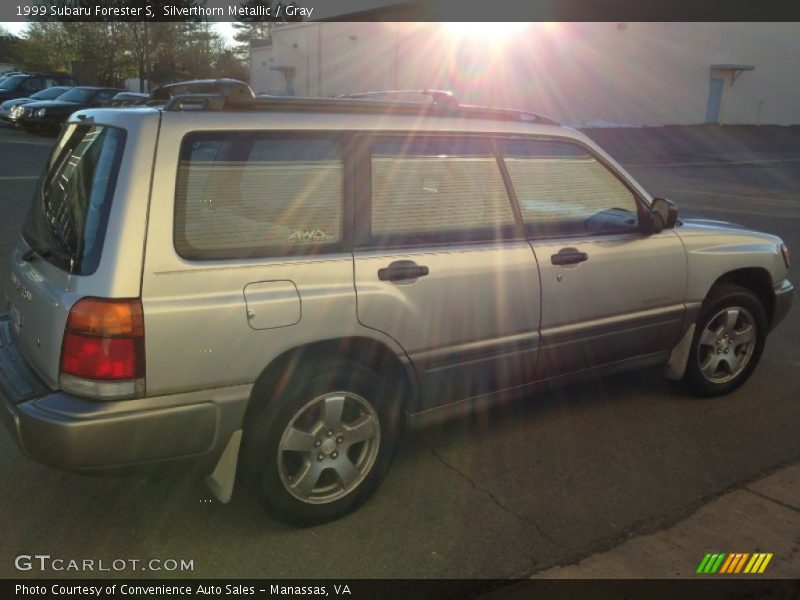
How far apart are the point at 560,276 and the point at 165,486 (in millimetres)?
2206

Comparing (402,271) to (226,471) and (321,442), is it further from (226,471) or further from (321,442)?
(226,471)

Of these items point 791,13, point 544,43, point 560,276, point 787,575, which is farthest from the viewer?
point 791,13

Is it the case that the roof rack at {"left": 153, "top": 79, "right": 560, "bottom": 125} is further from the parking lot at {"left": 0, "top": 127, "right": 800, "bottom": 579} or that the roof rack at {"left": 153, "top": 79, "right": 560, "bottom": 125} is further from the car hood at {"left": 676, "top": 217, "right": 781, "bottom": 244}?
the parking lot at {"left": 0, "top": 127, "right": 800, "bottom": 579}

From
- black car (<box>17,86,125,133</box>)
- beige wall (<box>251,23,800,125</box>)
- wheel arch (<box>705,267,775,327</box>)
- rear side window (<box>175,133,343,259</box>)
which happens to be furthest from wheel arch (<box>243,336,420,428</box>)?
beige wall (<box>251,23,800,125</box>)

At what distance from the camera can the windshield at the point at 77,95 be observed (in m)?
22.7

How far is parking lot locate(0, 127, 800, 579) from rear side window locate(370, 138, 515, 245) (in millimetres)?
1161

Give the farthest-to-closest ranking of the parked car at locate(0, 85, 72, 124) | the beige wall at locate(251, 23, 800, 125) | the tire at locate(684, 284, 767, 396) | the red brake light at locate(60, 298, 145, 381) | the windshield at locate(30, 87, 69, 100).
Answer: the beige wall at locate(251, 23, 800, 125)
the windshield at locate(30, 87, 69, 100)
the parked car at locate(0, 85, 72, 124)
the tire at locate(684, 284, 767, 396)
the red brake light at locate(60, 298, 145, 381)

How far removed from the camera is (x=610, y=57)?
1273 inches

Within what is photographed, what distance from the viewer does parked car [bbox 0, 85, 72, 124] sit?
22625mm

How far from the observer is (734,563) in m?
2.97

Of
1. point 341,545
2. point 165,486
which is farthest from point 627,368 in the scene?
point 165,486

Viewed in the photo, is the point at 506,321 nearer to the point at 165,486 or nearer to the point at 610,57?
the point at 165,486

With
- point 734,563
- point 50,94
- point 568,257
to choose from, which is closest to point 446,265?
point 568,257

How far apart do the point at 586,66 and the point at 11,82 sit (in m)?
23.5
